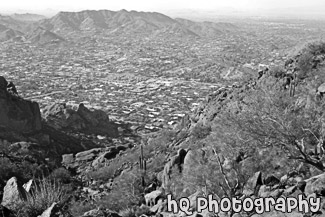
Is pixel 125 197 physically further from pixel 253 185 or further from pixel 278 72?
pixel 278 72

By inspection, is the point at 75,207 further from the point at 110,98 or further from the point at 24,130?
the point at 110,98

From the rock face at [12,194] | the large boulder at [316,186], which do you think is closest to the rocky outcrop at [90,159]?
the rock face at [12,194]

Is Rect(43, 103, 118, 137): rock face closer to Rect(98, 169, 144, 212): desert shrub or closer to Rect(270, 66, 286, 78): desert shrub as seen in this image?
Rect(270, 66, 286, 78): desert shrub

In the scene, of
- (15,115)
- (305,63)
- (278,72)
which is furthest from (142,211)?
(15,115)

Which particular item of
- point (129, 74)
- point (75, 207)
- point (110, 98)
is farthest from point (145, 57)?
point (75, 207)

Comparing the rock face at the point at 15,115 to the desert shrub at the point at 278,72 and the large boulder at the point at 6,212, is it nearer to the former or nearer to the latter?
the desert shrub at the point at 278,72

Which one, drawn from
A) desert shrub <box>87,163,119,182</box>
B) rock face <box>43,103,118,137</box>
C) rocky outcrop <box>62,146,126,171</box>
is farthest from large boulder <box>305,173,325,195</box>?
rock face <box>43,103,118,137</box>
